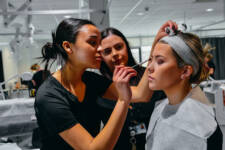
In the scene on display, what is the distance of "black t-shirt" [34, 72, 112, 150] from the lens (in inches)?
32.8

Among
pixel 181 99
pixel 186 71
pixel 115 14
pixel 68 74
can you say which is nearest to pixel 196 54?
pixel 186 71

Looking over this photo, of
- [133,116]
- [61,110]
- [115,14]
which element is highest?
[115,14]

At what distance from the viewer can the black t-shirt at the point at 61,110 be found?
2.73ft

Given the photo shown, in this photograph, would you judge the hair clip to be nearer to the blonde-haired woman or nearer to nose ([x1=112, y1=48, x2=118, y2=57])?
the blonde-haired woman

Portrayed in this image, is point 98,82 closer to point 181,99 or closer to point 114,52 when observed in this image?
point 114,52

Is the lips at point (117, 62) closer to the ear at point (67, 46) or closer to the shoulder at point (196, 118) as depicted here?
the ear at point (67, 46)

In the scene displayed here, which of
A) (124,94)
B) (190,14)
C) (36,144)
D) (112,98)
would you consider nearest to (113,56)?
(112,98)

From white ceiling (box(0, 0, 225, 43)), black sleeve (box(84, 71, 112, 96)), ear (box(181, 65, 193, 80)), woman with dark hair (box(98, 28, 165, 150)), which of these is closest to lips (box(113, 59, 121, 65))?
woman with dark hair (box(98, 28, 165, 150))

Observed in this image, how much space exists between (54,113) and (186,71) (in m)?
0.50

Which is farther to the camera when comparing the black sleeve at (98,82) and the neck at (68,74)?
the black sleeve at (98,82)

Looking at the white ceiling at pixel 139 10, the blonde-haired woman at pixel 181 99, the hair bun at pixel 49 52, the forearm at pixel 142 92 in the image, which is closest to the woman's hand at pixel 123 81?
the blonde-haired woman at pixel 181 99

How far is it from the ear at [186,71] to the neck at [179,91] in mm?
38

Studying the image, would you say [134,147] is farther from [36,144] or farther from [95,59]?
[36,144]

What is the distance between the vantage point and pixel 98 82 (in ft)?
3.56
